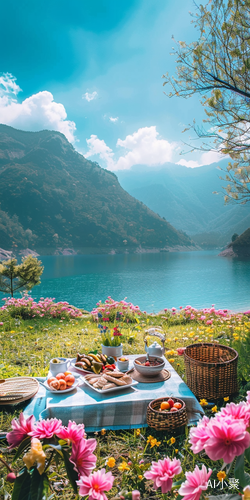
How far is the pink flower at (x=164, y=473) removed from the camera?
3.26 feet

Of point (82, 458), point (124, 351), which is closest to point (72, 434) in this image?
point (82, 458)

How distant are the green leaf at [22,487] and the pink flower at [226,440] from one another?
0.62m

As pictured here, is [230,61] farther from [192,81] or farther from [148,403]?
[148,403]

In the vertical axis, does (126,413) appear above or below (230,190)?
below

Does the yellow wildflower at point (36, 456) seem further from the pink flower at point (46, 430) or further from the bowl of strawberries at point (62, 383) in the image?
the bowl of strawberries at point (62, 383)

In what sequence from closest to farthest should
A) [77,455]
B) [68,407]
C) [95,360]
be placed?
[77,455] → [68,407] → [95,360]

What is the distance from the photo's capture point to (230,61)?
4.45m

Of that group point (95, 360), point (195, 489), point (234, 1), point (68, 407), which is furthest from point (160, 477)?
point (234, 1)

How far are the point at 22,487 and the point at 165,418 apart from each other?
193 cm

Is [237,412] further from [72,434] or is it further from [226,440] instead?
[72,434]

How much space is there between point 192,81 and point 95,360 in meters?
4.61

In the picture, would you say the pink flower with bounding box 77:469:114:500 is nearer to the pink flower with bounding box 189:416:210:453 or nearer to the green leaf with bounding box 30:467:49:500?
the green leaf with bounding box 30:467:49:500

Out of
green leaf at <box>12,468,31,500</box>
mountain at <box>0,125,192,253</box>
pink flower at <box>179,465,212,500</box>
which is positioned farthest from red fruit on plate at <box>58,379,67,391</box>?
mountain at <box>0,125,192,253</box>

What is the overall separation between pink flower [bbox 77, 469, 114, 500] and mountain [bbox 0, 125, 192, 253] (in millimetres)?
74452
